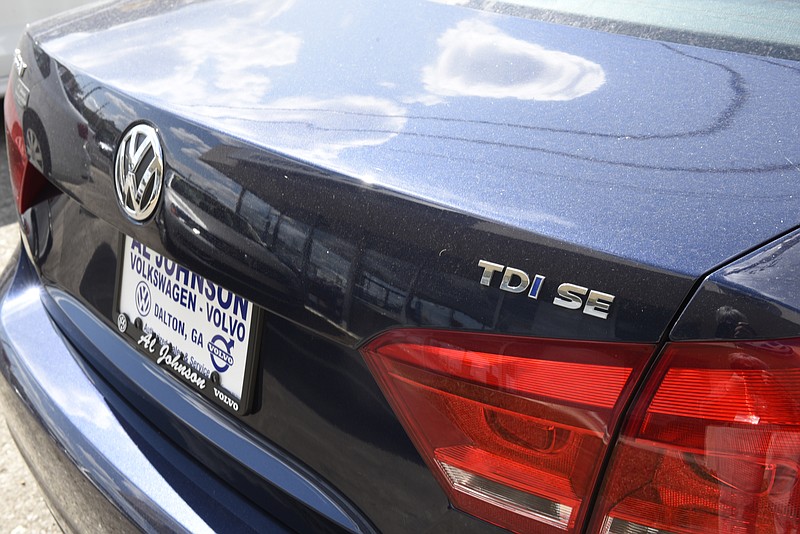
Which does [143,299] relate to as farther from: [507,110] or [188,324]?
[507,110]

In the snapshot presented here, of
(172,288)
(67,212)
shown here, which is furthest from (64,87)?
(172,288)

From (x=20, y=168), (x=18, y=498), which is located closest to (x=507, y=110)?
(x=20, y=168)

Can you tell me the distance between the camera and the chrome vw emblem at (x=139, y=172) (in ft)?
4.41

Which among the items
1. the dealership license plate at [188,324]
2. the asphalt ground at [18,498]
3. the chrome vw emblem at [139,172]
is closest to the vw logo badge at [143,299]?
the dealership license plate at [188,324]

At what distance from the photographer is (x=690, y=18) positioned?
156 centimetres

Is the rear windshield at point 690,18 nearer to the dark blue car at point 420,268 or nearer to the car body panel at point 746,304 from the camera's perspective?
the dark blue car at point 420,268

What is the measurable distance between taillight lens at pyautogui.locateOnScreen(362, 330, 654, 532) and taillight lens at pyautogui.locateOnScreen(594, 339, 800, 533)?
0.03m

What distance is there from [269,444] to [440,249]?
1.66 feet

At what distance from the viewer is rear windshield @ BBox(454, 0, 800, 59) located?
4.74 feet

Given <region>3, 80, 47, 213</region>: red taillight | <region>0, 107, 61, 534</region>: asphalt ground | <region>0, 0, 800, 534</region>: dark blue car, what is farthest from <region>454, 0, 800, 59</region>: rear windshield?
<region>0, 107, 61, 534</region>: asphalt ground

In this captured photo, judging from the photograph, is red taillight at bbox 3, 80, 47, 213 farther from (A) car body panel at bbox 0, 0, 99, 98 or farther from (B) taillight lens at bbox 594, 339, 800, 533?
(A) car body panel at bbox 0, 0, 99, 98

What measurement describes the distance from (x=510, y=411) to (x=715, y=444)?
23 centimetres

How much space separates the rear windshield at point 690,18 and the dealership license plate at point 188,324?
754mm

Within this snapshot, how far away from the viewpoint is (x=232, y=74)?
146 centimetres
